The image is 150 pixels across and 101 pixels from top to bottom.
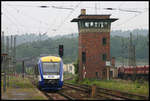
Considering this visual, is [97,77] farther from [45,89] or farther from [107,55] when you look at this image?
[45,89]

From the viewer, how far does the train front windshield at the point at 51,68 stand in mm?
32219

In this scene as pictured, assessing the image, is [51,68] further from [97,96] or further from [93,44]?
[93,44]

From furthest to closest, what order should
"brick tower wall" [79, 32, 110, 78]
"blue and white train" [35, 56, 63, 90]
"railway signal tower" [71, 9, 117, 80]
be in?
"brick tower wall" [79, 32, 110, 78] → "railway signal tower" [71, 9, 117, 80] → "blue and white train" [35, 56, 63, 90]

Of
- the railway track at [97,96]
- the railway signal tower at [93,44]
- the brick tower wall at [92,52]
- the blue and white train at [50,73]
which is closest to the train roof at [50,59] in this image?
the blue and white train at [50,73]

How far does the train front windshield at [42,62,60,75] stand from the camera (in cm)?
3222

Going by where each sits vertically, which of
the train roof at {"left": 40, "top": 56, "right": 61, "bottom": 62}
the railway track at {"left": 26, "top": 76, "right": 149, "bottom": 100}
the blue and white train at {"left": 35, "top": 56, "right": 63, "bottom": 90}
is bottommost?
the railway track at {"left": 26, "top": 76, "right": 149, "bottom": 100}

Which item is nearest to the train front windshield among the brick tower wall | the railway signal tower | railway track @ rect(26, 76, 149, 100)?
railway track @ rect(26, 76, 149, 100)

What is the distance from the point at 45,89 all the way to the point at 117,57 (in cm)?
13542

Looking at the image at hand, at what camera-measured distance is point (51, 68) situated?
1280 inches

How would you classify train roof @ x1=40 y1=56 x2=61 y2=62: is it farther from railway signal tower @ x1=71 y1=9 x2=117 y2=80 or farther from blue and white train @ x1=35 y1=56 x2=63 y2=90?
railway signal tower @ x1=71 y1=9 x2=117 y2=80

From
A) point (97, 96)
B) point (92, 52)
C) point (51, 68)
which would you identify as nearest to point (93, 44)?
point (92, 52)

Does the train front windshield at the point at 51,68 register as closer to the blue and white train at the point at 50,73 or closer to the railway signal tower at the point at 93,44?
the blue and white train at the point at 50,73

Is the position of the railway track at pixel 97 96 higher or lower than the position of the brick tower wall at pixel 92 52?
lower

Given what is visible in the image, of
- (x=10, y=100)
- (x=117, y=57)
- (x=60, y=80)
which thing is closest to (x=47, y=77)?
(x=60, y=80)
